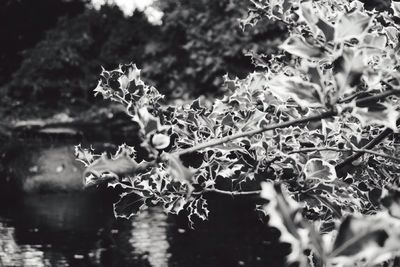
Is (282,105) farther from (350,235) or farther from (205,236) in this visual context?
(205,236)

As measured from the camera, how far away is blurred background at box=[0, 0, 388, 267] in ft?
22.3

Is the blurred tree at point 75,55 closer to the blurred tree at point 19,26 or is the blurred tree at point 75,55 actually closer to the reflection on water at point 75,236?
the blurred tree at point 19,26

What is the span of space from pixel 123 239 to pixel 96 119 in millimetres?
7085

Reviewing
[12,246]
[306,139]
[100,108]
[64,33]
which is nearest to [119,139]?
[100,108]

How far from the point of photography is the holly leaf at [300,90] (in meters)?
1.04

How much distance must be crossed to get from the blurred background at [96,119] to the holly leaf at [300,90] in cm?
524

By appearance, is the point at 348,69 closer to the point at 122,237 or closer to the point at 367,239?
the point at 367,239

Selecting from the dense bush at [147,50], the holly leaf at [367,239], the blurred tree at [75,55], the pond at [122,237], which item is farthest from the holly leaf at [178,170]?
the blurred tree at [75,55]

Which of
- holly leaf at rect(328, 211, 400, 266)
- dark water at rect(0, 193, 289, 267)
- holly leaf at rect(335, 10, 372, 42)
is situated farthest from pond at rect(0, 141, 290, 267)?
holly leaf at rect(328, 211, 400, 266)

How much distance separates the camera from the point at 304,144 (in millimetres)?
2201

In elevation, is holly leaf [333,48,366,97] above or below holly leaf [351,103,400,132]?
above

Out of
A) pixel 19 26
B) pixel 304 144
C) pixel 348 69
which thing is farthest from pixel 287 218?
pixel 19 26

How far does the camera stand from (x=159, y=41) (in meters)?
13.8

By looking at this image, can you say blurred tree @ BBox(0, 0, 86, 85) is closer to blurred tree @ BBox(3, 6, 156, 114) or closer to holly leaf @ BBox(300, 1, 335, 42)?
blurred tree @ BBox(3, 6, 156, 114)
